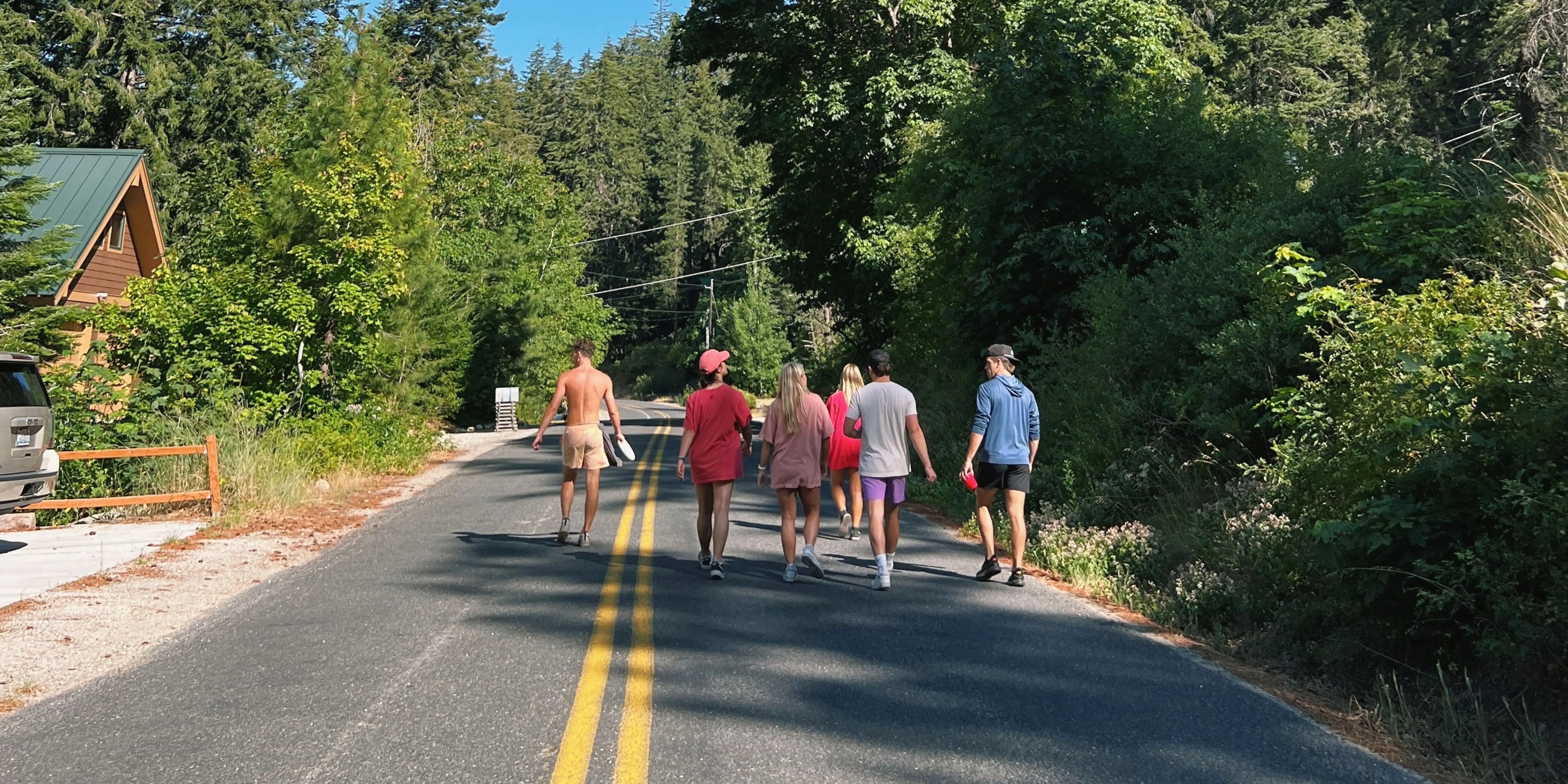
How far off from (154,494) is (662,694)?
11.3 metres

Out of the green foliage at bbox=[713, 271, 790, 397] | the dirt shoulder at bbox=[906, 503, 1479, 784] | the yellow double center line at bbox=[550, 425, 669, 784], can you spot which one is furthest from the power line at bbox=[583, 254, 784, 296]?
the dirt shoulder at bbox=[906, 503, 1479, 784]

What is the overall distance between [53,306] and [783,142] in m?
16.7

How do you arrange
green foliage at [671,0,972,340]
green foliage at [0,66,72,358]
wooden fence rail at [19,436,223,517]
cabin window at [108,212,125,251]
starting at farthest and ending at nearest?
cabin window at [108,212,125,251]
green foliage at [671,0,972,340]
green foliage at [0,66,72,358]
wooden fence rail at [19,436,223,517]

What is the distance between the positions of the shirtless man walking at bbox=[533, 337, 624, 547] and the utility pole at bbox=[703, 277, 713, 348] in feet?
239

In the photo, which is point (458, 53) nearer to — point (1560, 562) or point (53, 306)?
point (53, 306)

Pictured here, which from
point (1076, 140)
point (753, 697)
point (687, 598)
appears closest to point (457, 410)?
point (1076, 140)

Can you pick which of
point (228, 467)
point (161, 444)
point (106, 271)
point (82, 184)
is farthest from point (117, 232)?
point (228, 467)

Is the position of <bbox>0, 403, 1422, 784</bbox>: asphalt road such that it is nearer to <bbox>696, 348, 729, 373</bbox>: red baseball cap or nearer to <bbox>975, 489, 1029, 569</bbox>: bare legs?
<bbox>975, 489, 1029, 569</bbox>: bare legs

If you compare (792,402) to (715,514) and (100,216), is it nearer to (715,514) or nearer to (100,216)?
(715,514)

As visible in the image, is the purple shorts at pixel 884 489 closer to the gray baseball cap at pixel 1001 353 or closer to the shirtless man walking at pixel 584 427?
the gray baseball cap at pixel 1001 353

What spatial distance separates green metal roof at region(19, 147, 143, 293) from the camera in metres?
27.3

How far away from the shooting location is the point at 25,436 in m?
12.3

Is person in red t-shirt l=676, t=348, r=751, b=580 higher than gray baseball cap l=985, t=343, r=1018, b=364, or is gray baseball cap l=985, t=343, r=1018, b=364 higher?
gray baseball cap l=985, t=343, r=1018, b=364

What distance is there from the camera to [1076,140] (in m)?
17.3
